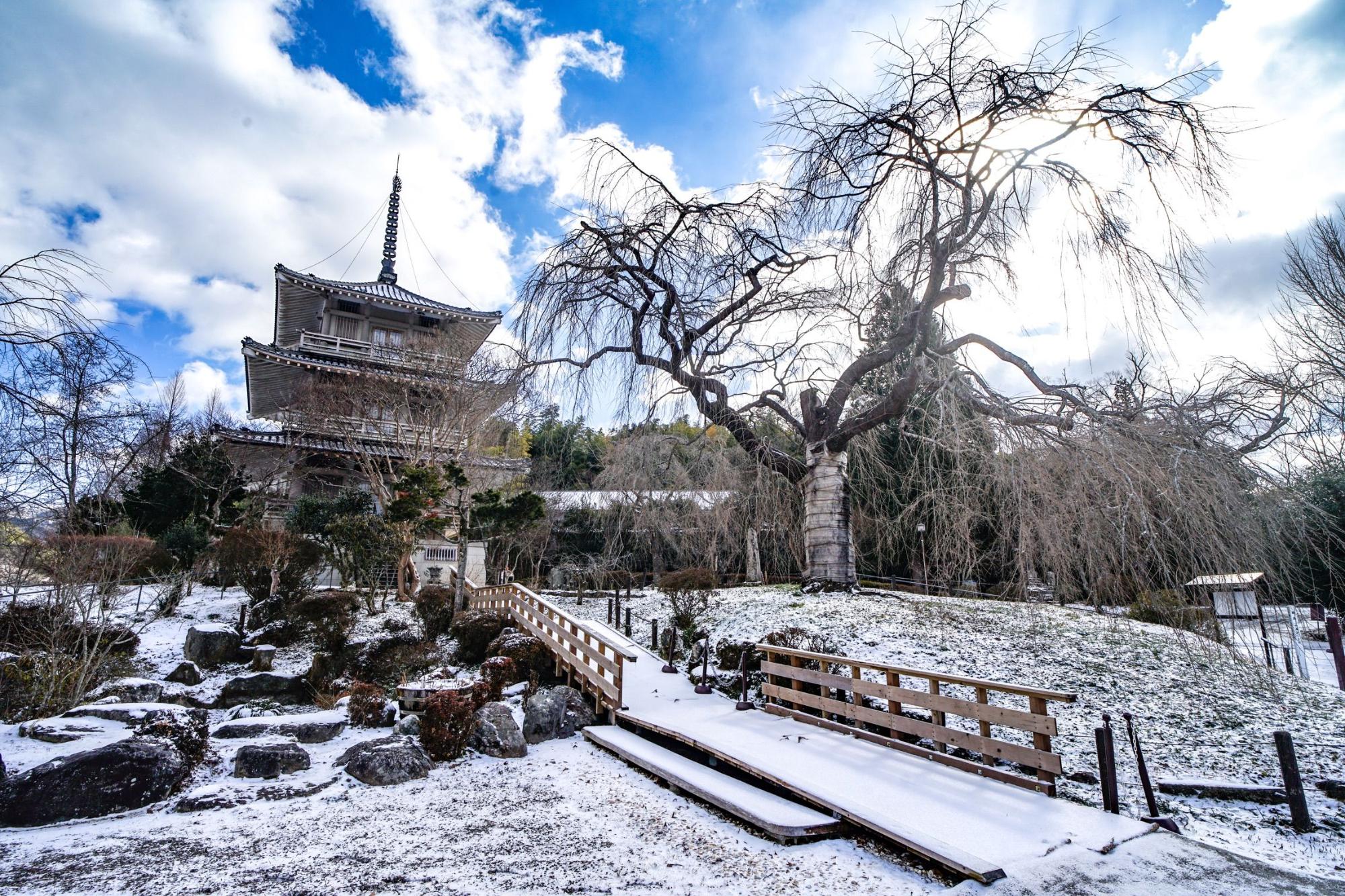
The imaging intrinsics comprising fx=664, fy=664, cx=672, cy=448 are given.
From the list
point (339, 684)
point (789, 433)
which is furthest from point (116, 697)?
point (789, 433)

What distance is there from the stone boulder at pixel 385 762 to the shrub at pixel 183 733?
1.22 m

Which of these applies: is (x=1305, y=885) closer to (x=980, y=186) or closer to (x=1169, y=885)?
(x=1169, y=885)

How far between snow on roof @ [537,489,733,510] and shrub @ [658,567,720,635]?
155cm

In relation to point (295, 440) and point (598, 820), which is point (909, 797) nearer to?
point (598, 820)

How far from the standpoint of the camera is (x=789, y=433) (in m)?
14.7

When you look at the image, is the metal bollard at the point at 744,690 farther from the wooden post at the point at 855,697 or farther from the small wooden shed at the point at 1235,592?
the small wooden shed at the point at 1235,592

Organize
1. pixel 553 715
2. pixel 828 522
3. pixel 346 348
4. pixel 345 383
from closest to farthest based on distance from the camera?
pixel 553 715 → pixel 828 522 → pixel 345 383 → pixel 346 348

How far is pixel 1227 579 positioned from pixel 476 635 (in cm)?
1083

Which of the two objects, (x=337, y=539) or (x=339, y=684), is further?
(x=337, y=539)

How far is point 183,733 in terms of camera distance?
628 cm

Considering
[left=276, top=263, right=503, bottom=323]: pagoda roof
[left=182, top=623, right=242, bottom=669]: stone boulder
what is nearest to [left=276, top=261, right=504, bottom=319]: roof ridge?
[left=276, top=263, right=503, bottom=323]: pagoda roof

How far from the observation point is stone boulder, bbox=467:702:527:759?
7.29 m

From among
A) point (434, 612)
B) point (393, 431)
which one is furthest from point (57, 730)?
point (393, 431)

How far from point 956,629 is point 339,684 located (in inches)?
364
